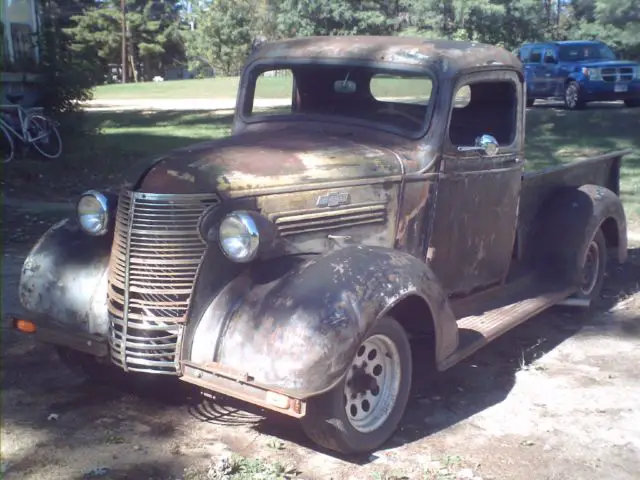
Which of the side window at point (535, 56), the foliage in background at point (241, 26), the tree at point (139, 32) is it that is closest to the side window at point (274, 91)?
the foliage in background at point (241, 26)

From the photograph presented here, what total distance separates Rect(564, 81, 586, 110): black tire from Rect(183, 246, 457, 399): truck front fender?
16333 millimetres

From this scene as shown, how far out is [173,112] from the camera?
22141 mm

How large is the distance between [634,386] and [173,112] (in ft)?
61.0

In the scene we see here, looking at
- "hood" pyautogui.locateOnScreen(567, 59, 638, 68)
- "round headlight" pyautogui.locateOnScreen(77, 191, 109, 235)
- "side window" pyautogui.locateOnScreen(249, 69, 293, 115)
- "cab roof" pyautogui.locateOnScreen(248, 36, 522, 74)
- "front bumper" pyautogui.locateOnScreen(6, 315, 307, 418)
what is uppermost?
"cab roof" pyautogui.locateOnScreen(248, 36, 522, 74)

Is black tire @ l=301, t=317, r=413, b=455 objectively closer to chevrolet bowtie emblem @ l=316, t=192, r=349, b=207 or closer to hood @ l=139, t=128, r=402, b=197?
chevrolet bowtie emblem @ l=316, t=192, r=349, b=207

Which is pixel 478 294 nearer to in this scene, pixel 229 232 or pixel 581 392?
pixel 581 392

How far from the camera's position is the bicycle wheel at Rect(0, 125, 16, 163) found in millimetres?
12395

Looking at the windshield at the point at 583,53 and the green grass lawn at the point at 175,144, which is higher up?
the windshield at the point at 583,53

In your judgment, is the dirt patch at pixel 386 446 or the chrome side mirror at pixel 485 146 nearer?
the dirt patch at pixel 386 446

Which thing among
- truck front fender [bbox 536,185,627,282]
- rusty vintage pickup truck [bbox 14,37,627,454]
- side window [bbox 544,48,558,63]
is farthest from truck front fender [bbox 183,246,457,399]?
side window [bbox 544,48,558,63]

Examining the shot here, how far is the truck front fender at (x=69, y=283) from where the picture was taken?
13.5 feet

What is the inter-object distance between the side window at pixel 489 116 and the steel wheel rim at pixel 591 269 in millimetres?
1401

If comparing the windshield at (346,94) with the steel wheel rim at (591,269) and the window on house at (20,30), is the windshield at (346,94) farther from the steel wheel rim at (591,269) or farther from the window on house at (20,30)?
the window on house at (20,30)

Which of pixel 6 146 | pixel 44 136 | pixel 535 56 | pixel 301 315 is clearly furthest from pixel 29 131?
pixel 535 56
